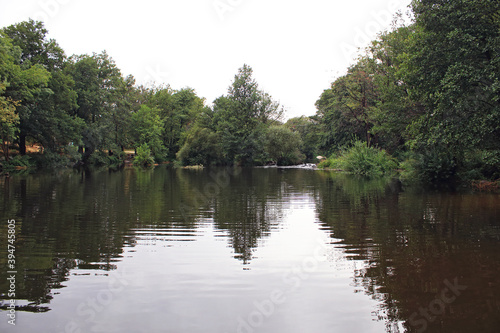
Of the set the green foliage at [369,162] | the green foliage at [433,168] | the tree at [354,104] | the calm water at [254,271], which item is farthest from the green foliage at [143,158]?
the calm water at [254,271]

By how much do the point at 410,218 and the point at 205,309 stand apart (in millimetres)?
8603

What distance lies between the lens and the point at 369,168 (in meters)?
35.3

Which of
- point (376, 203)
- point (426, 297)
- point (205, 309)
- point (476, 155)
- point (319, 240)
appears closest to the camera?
point (205, 309)

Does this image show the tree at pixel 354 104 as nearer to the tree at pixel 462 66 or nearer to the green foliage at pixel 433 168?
the green foliage at pixel 433 168

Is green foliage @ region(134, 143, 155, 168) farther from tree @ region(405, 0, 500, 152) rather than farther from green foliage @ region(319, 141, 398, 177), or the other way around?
tree @ region(405, 0, 500, 152)

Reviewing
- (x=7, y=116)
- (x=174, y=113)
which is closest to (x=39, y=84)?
(x=7, y=116)

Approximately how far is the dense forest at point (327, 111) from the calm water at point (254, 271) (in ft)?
18.7

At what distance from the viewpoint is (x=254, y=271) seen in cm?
648

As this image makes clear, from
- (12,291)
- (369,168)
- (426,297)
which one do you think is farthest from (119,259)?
(369,168)

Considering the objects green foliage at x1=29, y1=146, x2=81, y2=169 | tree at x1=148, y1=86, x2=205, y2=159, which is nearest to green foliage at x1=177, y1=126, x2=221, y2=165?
tree at x1=148, y1=86, x2=205, y2=159

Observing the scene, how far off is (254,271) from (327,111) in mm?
→ 56086

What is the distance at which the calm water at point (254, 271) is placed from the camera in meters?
4.60

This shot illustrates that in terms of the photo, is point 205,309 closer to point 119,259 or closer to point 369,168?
point 119,259

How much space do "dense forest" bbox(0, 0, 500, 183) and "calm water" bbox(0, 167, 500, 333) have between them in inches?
224
